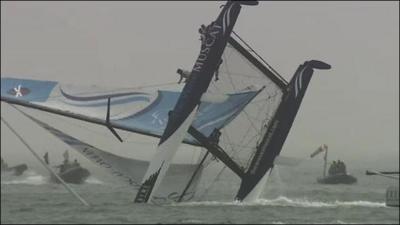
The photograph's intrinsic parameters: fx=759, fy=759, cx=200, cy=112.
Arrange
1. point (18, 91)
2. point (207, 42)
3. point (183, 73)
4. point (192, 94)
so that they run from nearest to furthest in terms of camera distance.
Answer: point (18, 91) → point (192, 94) → point (207, 42) → point (183, 73)

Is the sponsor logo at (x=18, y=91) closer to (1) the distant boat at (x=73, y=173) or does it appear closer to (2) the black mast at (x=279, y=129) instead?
(2) the black mast at (x=279, y=129)

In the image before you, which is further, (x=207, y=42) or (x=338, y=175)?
(x=338, y=175)

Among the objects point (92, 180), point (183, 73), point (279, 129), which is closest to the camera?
point (183, 73)

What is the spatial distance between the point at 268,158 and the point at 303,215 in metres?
8.11

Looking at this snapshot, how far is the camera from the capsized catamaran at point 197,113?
29.9 meters

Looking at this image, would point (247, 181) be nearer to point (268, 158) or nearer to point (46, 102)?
point (268, 158)

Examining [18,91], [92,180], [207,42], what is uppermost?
[207,42]

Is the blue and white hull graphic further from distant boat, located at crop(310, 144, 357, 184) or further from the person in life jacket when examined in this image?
distant boat, located at crop(310, 144, 357, 184)

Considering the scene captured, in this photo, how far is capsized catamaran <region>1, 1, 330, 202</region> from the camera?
29859 mm

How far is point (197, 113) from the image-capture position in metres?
32.4

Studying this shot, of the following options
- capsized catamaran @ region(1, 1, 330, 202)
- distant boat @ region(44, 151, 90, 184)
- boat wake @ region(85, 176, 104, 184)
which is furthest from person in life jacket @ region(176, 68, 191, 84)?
boat wake @ region(85, 176, 104, 184)

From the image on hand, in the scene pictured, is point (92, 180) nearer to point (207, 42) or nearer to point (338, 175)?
point (338, 175)

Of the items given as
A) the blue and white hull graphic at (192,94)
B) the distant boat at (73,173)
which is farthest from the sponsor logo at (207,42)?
the distant boat at (73,173)

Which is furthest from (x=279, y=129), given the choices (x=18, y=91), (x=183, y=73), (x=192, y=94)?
(x=18, y=91)
